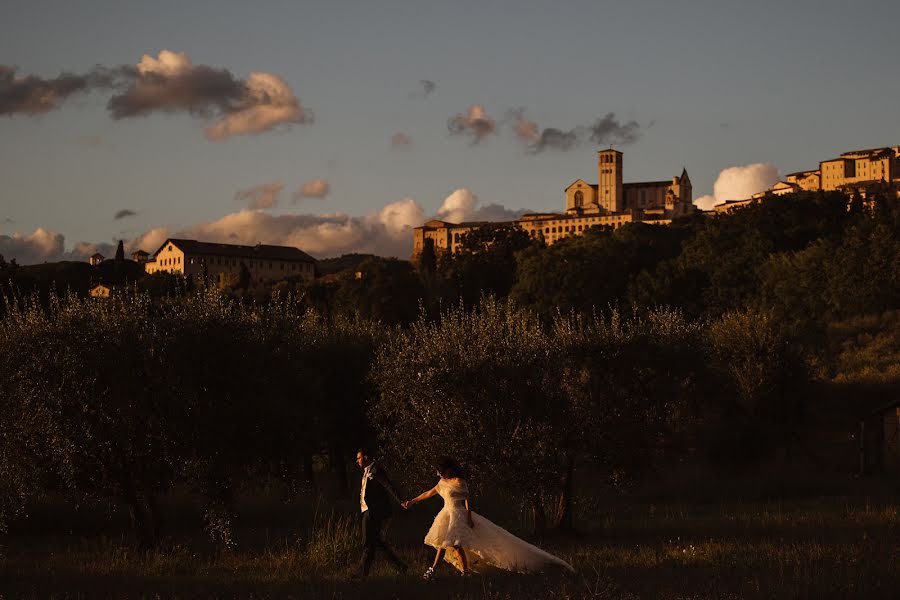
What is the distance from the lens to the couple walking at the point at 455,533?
17.0 m

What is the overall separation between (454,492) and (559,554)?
461 cm

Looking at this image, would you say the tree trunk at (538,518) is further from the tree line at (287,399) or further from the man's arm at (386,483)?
the man's arm at (386,483)

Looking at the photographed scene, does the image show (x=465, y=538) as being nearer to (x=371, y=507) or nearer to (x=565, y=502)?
(x=371, y=507)

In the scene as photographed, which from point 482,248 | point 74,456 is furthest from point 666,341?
point 482,248

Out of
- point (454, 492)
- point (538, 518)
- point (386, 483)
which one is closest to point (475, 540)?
point (454, 492)

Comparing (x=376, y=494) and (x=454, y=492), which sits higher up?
(x=454, y=492)

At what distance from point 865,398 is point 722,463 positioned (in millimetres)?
14115

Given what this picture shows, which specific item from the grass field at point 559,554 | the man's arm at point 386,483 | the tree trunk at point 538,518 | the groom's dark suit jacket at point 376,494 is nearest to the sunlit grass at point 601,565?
the grass field at point 559,554

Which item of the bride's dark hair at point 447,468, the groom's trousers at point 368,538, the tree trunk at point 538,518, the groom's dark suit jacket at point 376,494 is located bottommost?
the tree trunk at point 538,518

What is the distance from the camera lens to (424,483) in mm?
23938

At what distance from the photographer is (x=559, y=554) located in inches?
816

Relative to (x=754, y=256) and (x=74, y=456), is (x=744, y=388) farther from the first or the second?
(x=754, y=256)

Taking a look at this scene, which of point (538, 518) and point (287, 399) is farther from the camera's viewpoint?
point (538, 518)

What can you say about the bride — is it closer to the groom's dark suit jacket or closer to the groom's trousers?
the groom's dark suit jacket
